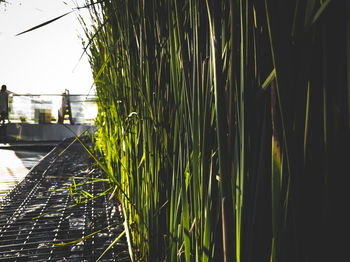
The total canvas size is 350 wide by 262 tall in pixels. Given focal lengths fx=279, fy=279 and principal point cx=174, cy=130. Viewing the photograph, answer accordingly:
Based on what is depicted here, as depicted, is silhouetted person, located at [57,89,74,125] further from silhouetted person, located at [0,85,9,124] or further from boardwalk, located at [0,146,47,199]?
boardwalk, located at [0,146,47,199]

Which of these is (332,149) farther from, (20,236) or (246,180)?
(20,236)

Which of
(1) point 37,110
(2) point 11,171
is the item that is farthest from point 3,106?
(2) point 11,171

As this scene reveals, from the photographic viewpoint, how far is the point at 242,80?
345 millimetres

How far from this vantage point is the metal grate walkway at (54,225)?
993mm

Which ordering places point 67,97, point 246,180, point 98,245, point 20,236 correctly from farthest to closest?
point 67,97 → point 20,236 → point 98,245 → point 246,180

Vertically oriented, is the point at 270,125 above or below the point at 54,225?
above

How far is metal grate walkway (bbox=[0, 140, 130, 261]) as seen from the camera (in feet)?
3.26

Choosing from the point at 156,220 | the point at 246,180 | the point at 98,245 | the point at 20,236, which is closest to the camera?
the point at 246,180

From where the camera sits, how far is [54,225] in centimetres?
126

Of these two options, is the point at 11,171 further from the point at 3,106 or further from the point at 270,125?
the point at 3,106

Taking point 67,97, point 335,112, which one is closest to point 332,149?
point 335,112

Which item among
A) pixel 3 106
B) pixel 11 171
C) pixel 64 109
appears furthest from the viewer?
pixel 64 109

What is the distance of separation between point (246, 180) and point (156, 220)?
0.43m

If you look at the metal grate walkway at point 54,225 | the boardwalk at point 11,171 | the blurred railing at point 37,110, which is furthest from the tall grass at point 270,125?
the blurred railing at point 37,110
